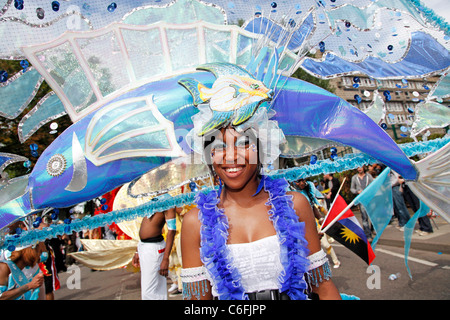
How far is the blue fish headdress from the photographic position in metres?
2.01

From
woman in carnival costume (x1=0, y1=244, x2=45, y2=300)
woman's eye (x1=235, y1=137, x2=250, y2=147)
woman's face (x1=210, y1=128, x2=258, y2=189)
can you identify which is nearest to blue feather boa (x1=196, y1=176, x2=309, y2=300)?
woman's face (x1=210, y1=128, x2=258, y2=189)

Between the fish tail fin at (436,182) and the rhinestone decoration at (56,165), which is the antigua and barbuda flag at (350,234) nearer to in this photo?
the fish tail fin at (436,182)

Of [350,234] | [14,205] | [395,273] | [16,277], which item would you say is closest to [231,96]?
[14,205]

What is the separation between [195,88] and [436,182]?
1.78 m

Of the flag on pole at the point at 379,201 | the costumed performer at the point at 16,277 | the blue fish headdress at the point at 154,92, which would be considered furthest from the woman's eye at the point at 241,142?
the costumed performer at the point at 16,277

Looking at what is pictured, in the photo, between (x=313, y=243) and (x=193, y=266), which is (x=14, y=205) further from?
(x=313, y=243)

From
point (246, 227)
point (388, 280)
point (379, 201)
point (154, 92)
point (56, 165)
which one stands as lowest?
point (388, 280)

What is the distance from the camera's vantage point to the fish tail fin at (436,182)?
2297 millimetres

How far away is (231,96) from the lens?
1748 mm

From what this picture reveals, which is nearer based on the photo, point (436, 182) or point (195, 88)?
point (195, 88)

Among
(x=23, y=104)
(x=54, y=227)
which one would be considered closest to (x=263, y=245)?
(x=54, y=227)

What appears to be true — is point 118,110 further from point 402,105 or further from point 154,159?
point 402,105

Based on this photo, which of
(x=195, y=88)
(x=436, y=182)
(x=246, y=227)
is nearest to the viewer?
(x=246, y=227)

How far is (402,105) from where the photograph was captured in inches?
106
